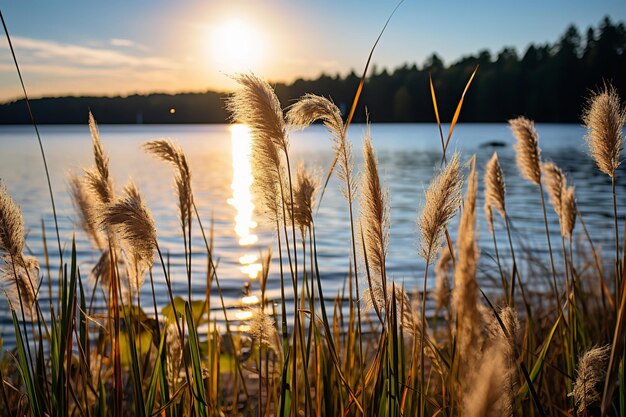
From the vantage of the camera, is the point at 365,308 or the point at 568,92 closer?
the point at 365,308

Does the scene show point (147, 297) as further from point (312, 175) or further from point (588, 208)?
point (588, 208)

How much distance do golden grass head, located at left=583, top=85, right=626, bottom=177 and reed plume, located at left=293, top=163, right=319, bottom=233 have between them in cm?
104

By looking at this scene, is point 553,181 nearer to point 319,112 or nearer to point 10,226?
point 319,112

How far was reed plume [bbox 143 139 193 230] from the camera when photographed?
2350 millimetres

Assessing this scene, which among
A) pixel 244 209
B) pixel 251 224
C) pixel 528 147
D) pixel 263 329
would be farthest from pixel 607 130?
pixel 244 209

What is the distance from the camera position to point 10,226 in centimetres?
214

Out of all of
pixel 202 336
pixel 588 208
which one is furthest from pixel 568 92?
pixel 202 336

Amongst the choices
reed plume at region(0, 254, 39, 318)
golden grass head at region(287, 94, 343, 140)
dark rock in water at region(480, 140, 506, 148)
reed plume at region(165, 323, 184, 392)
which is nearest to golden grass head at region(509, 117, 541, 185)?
golden grass head at region(287, 94, 343, 140)

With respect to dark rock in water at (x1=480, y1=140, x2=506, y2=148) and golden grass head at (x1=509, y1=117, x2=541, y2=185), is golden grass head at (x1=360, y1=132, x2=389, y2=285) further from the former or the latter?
dark rock in water at (x1=480, y1=140, x2=506, y2=148)

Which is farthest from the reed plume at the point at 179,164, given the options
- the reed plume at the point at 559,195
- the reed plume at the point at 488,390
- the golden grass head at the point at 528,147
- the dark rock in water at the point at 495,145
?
the dark rock in water at the point at 495,145

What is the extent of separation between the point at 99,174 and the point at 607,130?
5.96 ft

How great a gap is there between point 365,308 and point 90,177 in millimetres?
1068

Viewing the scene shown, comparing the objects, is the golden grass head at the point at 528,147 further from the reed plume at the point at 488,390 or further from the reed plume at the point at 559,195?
the reed plume at the point at 488,390

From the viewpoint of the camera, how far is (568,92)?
236ft
